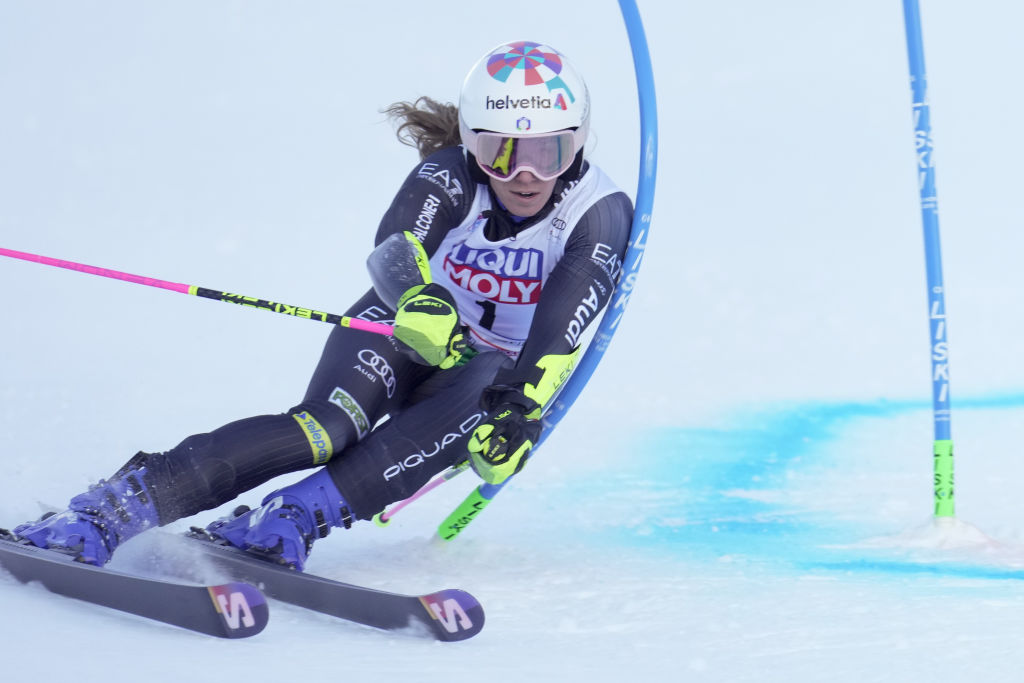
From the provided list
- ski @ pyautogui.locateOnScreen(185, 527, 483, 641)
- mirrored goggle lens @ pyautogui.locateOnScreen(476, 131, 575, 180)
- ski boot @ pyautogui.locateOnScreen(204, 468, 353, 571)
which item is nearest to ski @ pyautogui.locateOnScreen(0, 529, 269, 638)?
ski @ pyautogui.locateOnScreen(185, 527, 483, 641)

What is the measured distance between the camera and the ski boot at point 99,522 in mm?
2721

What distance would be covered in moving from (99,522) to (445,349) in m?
0.91

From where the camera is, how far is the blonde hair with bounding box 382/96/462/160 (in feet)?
11.8

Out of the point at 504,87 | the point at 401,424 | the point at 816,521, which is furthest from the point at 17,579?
the point at 816,521

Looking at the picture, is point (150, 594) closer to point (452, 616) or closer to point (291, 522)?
point (291, 522)

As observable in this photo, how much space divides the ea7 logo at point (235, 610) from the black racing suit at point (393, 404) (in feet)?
1.65

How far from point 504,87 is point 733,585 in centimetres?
148

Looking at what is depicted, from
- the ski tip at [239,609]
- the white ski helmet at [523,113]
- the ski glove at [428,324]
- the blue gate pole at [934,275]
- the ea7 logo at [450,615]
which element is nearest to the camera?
the ski tip at [239,609]

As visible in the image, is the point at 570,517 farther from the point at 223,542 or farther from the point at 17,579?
the point at 17,579

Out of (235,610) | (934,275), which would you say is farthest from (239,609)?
(934,275)

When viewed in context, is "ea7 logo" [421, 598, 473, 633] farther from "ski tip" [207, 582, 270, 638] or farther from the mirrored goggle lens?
the mirrored goggle lens

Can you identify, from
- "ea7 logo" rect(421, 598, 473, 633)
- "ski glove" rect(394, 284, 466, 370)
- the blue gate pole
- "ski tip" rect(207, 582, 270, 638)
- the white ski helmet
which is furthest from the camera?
the blue gate pole

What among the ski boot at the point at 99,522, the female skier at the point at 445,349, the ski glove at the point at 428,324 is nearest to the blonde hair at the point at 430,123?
the female skier at the point at 445,349

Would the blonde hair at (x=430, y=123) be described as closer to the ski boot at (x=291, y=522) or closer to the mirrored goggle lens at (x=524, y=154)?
the mirrored goggle lens at (x=524, y=154)
